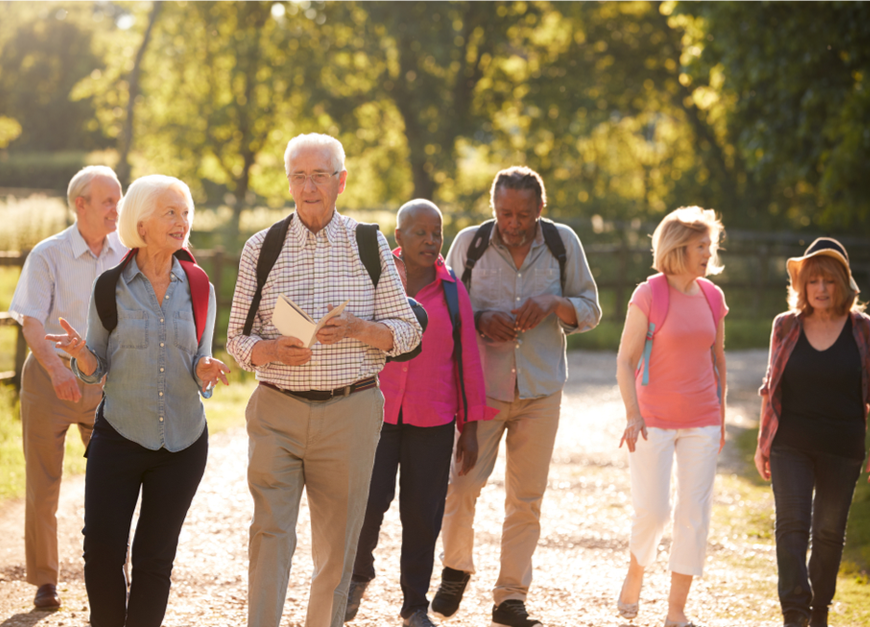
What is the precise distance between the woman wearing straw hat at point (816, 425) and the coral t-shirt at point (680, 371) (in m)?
0.32

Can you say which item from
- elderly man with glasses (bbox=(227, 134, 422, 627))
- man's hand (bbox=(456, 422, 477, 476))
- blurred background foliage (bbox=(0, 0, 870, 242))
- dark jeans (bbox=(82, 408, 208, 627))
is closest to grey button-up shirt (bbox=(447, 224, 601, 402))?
man's hand (bbox=(456, 422, 477, 476))

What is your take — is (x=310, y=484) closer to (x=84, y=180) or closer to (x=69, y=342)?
(x=69, y=342)

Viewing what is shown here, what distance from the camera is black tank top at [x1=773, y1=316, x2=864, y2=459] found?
4754 millimetres

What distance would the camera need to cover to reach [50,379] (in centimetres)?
473

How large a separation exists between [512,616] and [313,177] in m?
2.44

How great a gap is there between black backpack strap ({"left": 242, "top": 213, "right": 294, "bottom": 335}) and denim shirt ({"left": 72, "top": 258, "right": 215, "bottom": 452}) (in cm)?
32

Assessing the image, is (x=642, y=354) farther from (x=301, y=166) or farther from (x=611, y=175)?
(x=611, y=175)

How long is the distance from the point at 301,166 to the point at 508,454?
2.12 m

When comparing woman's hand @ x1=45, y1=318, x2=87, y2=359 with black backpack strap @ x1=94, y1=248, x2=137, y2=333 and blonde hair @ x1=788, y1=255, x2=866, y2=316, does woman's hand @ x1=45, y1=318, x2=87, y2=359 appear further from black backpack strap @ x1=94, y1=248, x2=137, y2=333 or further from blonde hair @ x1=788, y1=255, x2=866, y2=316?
blonde hair @ x1=788, y1=255, x2=866, y2=316

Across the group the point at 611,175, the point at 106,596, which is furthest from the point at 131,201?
the point at 611,175

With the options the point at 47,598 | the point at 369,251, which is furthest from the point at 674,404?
the point at 47,598

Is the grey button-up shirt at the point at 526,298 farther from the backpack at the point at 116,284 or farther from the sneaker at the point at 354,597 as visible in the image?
the backpack at the point at 116,284

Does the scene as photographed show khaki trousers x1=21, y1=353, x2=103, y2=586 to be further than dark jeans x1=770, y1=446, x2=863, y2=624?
Yes

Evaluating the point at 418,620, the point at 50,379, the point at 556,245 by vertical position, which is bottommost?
the point at 418,620
